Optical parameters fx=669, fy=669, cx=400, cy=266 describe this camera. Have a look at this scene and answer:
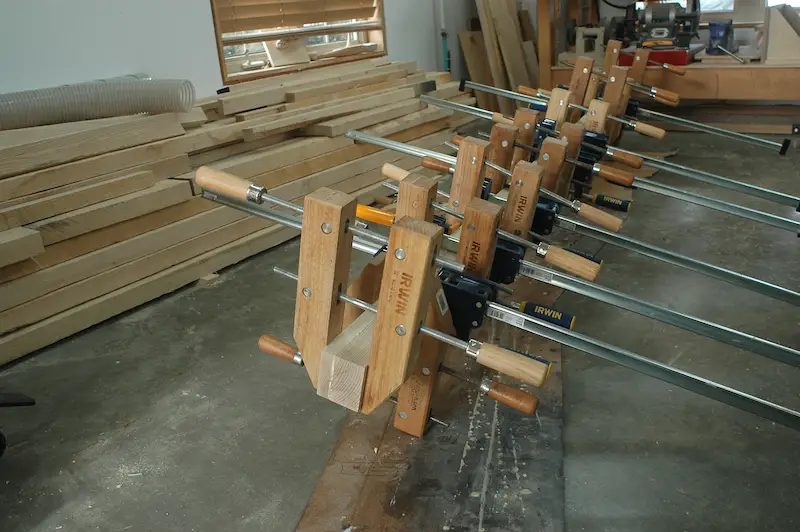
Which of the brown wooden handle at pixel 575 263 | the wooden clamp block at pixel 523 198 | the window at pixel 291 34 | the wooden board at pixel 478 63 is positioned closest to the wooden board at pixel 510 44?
the wooden board at pixel 478 63

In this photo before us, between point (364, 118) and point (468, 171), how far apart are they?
2063 millimetres

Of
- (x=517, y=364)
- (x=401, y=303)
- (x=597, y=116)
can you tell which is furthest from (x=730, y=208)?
(x=401, y=303)

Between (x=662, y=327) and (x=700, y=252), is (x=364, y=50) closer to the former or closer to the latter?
(x=700, y=252)

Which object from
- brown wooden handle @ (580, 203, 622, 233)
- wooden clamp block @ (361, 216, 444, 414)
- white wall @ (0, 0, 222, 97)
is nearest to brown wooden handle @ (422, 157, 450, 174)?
brown wooden handle @ (580, 203, 622, 233)

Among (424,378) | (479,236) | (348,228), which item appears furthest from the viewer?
(424,378)

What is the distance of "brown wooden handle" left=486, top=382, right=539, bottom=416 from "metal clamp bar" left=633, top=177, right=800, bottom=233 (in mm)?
1197

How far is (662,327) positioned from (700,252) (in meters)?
0.89

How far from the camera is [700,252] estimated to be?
136 inches

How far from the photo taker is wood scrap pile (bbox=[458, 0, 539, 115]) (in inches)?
240

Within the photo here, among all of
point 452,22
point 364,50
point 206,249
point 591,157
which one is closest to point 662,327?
point 591,157

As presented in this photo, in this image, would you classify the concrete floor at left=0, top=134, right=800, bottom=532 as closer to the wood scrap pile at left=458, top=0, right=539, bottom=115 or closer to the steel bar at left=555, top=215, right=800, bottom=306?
the steel bar at left=555, top=215, right=800, bottom=306

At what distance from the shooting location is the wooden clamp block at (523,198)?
6.81ft

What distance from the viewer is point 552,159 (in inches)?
99.3

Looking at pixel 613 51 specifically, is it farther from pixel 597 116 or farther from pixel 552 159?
pixel 552 159
